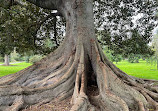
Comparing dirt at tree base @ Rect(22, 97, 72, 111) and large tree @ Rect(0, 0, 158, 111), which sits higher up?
large tree @ Rect(0, 0, 158, 111)

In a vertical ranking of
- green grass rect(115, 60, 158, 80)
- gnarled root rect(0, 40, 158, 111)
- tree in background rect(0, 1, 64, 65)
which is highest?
tree in background rect(0, 1, 64, 65)

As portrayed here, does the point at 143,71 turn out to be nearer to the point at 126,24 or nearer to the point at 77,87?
the point at 126,24

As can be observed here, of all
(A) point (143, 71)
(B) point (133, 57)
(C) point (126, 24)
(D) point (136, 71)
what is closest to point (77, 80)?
(C) point (126, 24)

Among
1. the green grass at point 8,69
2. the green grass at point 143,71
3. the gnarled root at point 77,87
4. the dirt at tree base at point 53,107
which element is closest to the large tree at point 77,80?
the gnarled root at point 77,87

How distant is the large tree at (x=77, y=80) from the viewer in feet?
10.1

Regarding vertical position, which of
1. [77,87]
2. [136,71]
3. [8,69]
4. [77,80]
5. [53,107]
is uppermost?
[77,80]

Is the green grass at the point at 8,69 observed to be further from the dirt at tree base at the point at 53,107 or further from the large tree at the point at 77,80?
the dirt at tree base at the point at 53,107

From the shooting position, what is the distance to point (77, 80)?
3.70 metres

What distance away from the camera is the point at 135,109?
3203 mm

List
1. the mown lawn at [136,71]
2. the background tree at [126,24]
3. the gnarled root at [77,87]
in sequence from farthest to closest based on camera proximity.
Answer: the mown lawn at [136,71] < the background tree at [126,24] < the gnarled root at [77,87]

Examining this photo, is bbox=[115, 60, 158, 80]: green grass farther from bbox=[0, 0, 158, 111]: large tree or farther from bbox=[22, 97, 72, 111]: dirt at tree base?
bbox=[22, 97, 72, 111]: dirt at tree base

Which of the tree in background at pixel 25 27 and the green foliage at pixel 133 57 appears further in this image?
the green foliage at pixel 133 57

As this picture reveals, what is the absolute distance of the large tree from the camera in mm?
3074

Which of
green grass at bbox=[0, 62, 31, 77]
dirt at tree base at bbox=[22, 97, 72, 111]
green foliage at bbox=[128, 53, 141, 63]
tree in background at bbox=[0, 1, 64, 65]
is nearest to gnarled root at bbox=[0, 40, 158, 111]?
dirt at tree base at bbox=[22, 97, 72, 111]
